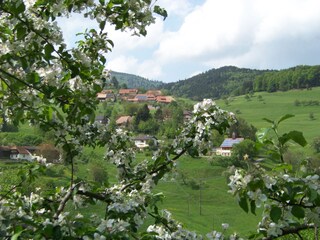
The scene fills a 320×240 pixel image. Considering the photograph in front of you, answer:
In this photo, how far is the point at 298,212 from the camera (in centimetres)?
255

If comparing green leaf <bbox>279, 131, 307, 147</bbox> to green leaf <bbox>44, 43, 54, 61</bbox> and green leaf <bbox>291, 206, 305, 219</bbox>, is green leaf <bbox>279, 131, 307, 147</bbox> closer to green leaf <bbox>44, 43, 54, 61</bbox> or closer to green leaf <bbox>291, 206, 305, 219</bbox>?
green leaf <bbox>291, 206, 305, 219</bbox>

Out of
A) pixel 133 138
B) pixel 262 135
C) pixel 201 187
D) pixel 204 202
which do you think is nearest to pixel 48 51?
pixel 262 135

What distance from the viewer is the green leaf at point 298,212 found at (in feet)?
8.34

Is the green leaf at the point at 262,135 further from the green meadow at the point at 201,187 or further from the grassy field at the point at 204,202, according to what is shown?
the grassy field at the point at 204,202

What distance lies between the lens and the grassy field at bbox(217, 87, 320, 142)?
11194cm

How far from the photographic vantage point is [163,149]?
188 inches

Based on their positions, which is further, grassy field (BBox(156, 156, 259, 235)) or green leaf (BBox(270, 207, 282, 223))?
grassy field (BBox(156, 156, 259, 235))

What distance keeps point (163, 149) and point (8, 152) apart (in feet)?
248

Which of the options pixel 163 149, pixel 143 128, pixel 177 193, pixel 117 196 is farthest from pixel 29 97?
pixel 143 128

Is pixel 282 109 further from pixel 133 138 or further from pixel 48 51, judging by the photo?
pixel 48 51

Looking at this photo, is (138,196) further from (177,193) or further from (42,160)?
(177,193)

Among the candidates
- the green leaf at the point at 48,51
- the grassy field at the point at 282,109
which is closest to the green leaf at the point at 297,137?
the green leaf at the point at 48,51

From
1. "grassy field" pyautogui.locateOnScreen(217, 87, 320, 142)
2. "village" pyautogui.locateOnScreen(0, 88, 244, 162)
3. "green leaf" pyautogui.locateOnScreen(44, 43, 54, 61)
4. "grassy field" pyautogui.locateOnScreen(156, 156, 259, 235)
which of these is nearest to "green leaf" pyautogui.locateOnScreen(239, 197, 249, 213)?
"green leaf" pyautogui.locateOnScreen(44, 43, 54, 61)

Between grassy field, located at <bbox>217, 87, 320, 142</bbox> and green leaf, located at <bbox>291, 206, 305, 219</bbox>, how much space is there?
99.7 metres
